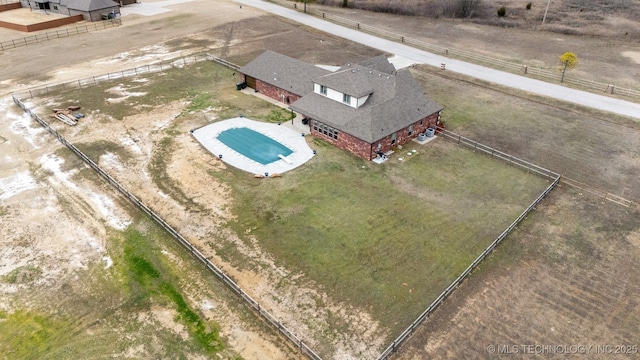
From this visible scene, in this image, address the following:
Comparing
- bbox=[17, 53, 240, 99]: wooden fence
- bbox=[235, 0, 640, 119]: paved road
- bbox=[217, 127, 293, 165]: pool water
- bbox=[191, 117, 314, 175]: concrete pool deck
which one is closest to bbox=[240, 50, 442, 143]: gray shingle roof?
bbox=[191, 117, 314, 175]: concrete pool deck

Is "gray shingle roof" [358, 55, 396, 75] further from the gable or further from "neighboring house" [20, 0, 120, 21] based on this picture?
"neighboring house" [20, 0, 120, 21]

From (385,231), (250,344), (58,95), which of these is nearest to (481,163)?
(385,231)

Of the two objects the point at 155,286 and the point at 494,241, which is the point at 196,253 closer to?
the point at 155,286

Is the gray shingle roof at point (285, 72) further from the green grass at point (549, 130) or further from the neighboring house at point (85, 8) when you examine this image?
the neighboring house at point (85, 8)

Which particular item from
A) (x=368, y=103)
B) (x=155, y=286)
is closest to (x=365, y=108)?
(x=368, y=103)

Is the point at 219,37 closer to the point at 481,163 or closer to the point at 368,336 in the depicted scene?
the point at 481,163

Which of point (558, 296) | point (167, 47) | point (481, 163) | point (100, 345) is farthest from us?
point (167, 47)
